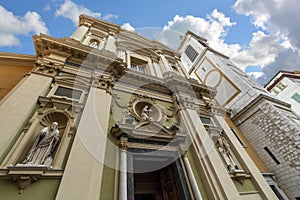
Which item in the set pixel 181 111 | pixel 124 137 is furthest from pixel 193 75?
pixel 124 137

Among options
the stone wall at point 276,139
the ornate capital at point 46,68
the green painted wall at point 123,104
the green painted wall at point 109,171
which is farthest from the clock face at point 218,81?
the ornate capital at point 46,68

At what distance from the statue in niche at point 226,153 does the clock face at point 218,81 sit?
6.28m

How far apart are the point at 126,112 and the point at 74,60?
375cm

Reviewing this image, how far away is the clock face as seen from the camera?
12891 mm

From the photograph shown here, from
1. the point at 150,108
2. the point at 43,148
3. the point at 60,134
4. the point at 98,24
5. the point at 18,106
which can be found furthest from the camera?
the point at 98,24

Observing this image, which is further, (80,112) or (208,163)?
(208,163)

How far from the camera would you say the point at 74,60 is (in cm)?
719

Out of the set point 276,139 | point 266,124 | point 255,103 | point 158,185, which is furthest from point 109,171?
point 255,103

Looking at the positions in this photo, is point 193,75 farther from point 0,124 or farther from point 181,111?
point 0,124

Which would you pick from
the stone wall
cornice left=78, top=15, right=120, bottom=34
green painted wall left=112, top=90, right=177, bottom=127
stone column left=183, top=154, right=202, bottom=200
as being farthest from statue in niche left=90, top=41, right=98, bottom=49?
the stone wall

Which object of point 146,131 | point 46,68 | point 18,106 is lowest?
point 146,131

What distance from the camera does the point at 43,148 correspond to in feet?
12.7

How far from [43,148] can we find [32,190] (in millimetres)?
981

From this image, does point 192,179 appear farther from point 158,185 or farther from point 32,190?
point 32,190
